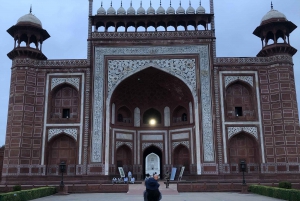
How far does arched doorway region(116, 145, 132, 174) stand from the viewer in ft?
71.3

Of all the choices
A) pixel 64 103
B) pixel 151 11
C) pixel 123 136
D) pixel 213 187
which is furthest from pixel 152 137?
pixel 151 11

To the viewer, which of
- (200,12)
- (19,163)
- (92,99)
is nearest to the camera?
(19,163)

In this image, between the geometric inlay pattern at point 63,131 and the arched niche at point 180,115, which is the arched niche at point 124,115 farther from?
the geometric inlay pattern at point 63,131

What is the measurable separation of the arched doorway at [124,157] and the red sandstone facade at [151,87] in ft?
0.23

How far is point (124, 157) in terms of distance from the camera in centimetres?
2205

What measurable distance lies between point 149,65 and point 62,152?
289 inches

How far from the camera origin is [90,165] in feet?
63.6

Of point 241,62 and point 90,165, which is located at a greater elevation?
point 241,62

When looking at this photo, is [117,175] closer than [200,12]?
Yes

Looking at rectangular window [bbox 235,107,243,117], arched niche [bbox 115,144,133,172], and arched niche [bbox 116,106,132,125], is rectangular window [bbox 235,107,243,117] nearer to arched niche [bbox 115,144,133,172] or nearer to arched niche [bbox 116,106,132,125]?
arched niche [bbox 116,106,132,125]

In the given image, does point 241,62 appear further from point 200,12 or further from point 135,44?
point 135,44

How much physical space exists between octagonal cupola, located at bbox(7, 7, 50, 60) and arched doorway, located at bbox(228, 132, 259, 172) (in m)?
12.9

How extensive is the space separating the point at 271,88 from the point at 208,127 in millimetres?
4395

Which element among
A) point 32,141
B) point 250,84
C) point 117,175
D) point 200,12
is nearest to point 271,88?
point 250,84
